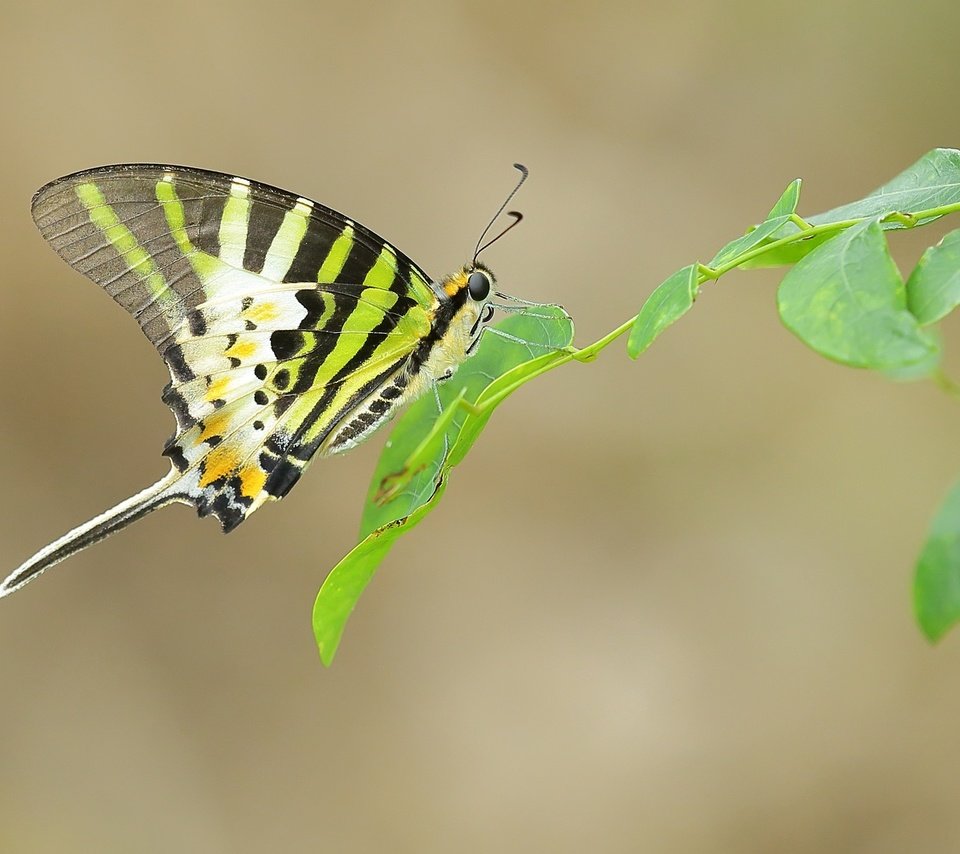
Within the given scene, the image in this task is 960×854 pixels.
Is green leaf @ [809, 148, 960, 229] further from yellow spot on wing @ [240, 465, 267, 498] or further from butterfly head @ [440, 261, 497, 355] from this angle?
yellow spot on wing @ [240, 465, 267, 498]

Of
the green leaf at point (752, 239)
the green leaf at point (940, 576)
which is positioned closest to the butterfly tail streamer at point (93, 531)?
the green leaf at point (752, 239)

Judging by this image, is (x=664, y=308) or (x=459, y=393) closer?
(x=664, y=308)

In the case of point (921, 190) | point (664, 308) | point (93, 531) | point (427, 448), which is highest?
point (921, 190)

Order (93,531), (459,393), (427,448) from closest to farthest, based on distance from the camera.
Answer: (427,448)
(459,393)
(93,531)

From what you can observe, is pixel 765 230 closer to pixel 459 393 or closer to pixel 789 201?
pixel 789 201

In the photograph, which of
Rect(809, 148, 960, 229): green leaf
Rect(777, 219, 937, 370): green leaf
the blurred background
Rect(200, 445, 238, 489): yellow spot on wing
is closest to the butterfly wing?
Rect(200, 445, 238, 489): yellow spot on wing

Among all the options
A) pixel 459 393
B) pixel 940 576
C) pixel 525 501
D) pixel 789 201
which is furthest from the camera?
pixel 525 501

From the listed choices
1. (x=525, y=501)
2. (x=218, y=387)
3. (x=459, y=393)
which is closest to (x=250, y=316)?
(x=218, y=387)

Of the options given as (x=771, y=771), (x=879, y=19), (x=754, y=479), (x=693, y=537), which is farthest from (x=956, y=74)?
(x=771, y=771)
